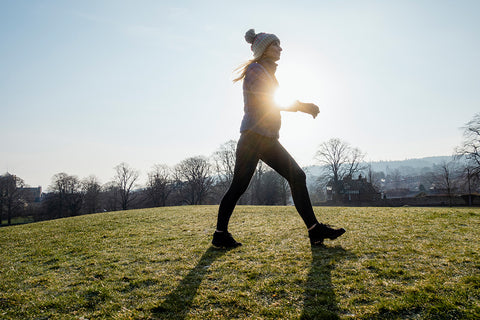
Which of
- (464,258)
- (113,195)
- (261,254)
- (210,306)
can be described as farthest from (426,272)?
(113,195)

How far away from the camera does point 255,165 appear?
3584 millimetres

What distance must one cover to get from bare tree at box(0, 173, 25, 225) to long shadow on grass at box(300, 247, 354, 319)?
224ft

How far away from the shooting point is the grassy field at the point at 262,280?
1791mm

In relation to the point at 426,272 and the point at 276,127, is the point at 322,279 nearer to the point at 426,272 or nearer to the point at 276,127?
the point at 426,272

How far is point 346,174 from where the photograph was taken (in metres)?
59.5

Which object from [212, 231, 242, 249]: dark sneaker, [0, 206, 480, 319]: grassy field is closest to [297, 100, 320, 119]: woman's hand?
[0, 206, 480, 319]: grassy field

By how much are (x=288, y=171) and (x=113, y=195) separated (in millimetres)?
66957

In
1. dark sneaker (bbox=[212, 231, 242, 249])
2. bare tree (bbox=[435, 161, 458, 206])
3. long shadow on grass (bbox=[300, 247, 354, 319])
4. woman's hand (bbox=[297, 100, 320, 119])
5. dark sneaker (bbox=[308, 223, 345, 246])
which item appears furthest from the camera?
bare tree (bbox=[435, 161, 458, 206])

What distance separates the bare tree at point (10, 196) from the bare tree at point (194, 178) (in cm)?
3227

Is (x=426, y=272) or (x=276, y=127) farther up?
(x=276, y=127)

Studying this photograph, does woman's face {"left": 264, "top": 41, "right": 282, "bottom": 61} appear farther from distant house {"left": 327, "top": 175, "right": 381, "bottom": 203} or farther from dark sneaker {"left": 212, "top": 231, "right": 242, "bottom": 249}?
distant house {"left": 327, "top": 175, "right": 381, "bottom": 203}

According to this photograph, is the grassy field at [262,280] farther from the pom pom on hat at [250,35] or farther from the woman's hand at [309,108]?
the pom pom on hat at [250,35]

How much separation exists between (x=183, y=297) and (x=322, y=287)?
1.11 m

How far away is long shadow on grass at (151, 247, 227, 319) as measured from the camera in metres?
1.82
